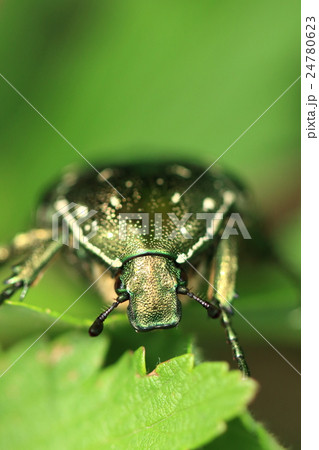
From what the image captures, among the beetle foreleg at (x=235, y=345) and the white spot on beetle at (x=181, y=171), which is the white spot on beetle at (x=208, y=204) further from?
the beetle foreleg at (x=235, y=345)

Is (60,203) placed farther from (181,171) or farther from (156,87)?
(156,87)

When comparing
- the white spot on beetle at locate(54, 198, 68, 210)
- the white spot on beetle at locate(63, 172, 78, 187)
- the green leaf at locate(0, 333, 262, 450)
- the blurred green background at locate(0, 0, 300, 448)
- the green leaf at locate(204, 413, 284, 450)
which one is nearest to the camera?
the green leaf at locate(0, 333, 262, 450)

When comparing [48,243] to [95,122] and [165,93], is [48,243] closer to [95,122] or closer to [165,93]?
[95,122]

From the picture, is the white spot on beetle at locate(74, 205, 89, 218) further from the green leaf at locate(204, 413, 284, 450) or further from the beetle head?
the green leaf at locate(204, 413, 284, 450)

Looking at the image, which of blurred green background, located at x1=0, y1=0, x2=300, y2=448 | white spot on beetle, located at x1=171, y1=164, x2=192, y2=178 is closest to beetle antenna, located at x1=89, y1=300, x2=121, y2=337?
white spot on beetle, located at x1=171, y1=164, x2=192, y2=178

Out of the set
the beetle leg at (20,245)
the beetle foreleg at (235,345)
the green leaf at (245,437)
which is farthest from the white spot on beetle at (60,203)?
the green leaf at (245,437)

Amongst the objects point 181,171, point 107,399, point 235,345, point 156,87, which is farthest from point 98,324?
point 156,87

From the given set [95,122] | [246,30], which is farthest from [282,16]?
[95,122]
